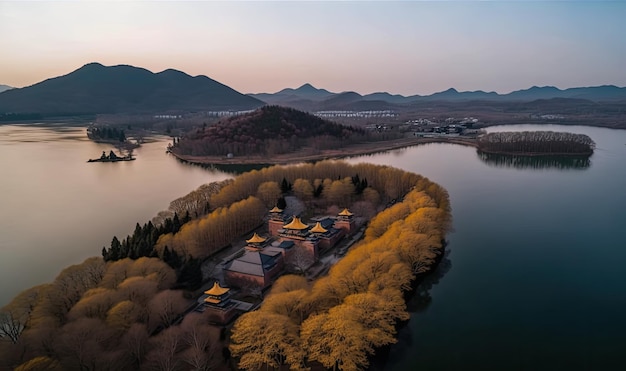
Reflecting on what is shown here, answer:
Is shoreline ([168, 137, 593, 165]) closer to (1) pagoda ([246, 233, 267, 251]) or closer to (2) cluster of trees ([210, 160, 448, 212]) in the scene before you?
(2) cluster of trees ([210, 160, 448, 212])

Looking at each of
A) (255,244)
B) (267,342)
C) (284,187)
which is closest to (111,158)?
(284,187)

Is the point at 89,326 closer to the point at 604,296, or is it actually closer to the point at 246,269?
the point at 246,269

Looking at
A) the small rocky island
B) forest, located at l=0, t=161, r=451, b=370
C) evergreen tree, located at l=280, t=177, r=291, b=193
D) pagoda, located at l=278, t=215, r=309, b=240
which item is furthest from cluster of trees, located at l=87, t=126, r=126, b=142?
pagoda, located at l=278, t=215, r=309, b=240

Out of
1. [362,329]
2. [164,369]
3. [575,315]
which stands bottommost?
[575,315]

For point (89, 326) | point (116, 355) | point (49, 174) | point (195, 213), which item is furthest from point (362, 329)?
point (49, 174)

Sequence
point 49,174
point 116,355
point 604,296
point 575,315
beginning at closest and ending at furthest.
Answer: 1. point 116,355
2. point 575,315
3. point 604,296
4. point 49,174

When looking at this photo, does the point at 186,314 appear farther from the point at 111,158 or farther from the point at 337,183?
the point at 111,158
